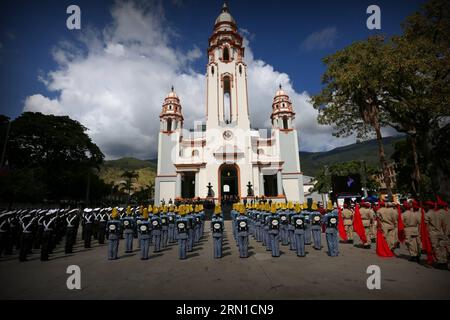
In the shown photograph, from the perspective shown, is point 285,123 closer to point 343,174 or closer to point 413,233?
point 343,174

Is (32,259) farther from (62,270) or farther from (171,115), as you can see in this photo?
(171,115)

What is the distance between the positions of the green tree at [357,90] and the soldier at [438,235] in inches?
397

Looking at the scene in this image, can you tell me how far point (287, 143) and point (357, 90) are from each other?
19.4 m

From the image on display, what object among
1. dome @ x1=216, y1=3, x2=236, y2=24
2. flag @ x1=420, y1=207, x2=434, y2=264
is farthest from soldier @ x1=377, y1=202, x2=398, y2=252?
dome @ x1=216, y1=3, x2=236, y2=24

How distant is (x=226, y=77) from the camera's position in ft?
107

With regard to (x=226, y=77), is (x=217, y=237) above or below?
below

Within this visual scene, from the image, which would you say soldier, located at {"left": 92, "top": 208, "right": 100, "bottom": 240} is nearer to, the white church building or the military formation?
the military formation

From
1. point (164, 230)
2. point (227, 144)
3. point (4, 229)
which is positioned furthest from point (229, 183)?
point (4, 229)

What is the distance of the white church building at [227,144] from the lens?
93.2 ft

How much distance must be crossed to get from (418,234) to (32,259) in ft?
41.9

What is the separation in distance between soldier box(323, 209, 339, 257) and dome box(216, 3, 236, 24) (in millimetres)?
36531

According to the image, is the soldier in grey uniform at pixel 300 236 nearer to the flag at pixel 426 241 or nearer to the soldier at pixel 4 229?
the flag at pixel 426 241

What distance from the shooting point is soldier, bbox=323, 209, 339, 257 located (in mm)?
7324
